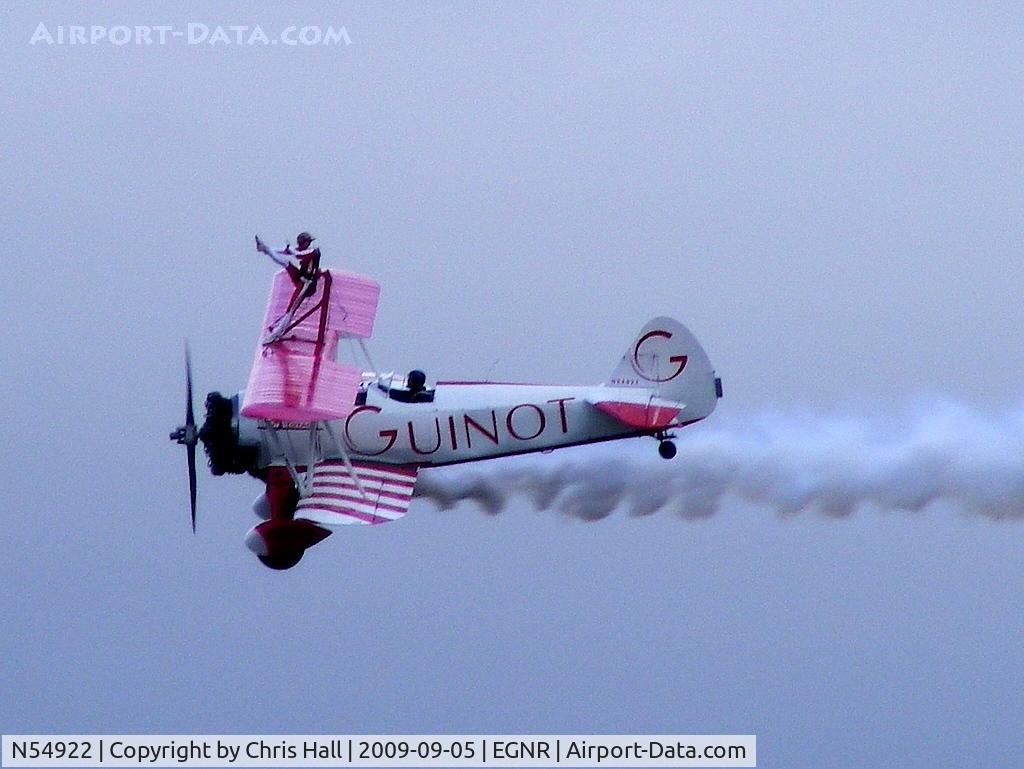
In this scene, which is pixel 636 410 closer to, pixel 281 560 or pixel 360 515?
pixel 360 515

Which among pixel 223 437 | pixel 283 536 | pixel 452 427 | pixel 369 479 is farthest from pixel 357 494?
pixel 223 437

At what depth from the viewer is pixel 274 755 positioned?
3069 centimetres

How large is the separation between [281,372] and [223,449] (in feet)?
3.34

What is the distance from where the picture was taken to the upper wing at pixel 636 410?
3173 cm

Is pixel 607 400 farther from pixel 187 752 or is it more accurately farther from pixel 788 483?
pixel 187 752

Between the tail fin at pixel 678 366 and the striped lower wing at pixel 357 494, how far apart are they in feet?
7.00

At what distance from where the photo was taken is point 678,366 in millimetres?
31828

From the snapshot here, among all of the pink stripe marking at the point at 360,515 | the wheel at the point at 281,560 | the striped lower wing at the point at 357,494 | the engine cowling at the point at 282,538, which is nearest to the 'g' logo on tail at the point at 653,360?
the striped lower wing at the point at 357,494

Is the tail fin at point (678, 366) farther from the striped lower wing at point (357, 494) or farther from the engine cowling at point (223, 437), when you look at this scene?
the engine cowling at point (223, 437)

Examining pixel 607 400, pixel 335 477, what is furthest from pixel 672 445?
pixel 335 477

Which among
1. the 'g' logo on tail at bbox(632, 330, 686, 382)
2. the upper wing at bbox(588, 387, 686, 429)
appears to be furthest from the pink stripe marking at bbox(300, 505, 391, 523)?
the 'g' logo on tail at bbox(632, 330, 686, 382)

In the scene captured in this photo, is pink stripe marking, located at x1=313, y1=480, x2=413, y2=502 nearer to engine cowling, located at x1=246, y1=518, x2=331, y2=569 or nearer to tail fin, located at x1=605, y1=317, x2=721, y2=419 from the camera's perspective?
engine cowling, located at x1=246, y1=518, x2=331, y2=569

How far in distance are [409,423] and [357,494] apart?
2.66ft

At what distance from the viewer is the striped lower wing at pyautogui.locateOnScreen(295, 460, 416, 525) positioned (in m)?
31.1
